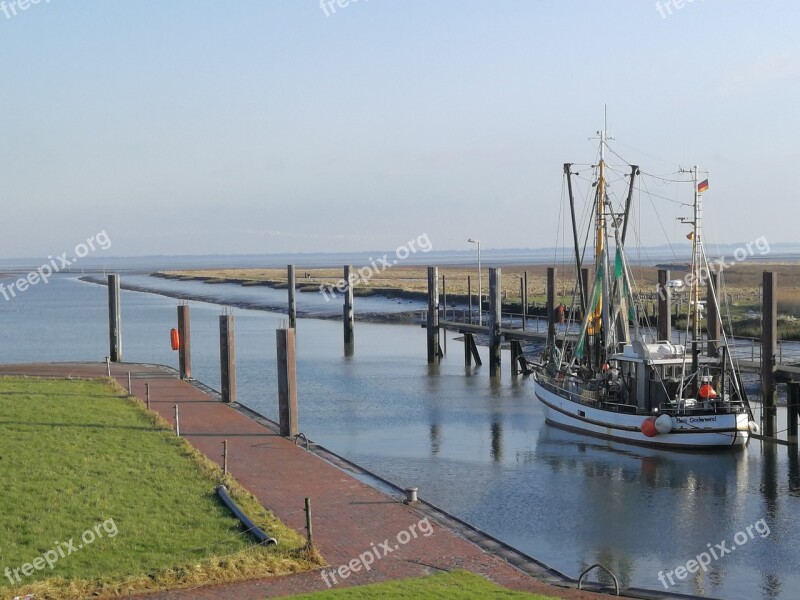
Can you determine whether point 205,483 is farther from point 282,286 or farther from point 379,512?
point 282,286

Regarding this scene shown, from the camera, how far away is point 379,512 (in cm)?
1945

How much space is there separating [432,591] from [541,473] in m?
13.2

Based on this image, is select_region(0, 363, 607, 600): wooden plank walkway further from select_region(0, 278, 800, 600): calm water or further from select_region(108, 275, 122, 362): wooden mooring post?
select_region(108, 275, 122, 362): wooden mooring post

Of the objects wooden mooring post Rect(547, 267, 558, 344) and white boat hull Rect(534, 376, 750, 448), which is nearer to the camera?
white boat hull Rect(534, 376, 750, 448)

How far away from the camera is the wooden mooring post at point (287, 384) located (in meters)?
27.5

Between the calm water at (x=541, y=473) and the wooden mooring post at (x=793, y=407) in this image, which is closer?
the calm water at (x=541, y=473)

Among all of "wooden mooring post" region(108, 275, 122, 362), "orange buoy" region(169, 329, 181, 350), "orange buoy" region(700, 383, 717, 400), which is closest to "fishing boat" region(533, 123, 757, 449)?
"orange buoy" region(700, 383, 717, 400)

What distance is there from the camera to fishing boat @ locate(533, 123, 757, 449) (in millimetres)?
29531

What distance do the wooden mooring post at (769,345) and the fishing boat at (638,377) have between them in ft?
2.04

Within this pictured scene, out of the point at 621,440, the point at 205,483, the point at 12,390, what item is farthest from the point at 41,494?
the point at 621,440

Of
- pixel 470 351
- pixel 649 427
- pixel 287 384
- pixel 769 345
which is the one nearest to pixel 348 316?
pixel 470 351

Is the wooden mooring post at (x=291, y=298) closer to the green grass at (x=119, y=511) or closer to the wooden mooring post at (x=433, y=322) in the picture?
the wooden mooring post at (x=433, y=322)

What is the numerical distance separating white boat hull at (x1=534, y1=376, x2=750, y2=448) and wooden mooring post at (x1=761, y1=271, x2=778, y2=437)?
4.21 ft

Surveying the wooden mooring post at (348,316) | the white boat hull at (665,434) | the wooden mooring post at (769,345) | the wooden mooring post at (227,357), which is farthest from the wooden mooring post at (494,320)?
the wooden mooring post at (769,345)
